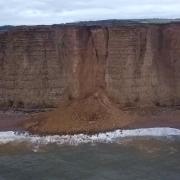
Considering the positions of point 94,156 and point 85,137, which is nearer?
point 94,156

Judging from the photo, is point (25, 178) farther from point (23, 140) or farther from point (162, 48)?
point (162, 48)

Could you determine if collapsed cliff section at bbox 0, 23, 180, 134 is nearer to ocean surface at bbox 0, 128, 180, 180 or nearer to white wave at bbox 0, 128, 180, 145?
white wave at bbox 0, 128, 180, 145

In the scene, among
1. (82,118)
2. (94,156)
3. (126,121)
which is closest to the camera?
(94,156)

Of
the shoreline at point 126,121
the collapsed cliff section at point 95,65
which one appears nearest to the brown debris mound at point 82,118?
the shoreline at point 126,121

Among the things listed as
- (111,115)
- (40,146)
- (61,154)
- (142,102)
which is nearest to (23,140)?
(40,146)

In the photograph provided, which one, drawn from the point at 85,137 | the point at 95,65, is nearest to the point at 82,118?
the point at 85,137

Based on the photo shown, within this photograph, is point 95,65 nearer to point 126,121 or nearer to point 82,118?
point 82,118

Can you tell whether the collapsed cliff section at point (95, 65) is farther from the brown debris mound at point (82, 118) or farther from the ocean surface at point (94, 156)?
the ocean surface at point (94, 156)
